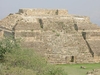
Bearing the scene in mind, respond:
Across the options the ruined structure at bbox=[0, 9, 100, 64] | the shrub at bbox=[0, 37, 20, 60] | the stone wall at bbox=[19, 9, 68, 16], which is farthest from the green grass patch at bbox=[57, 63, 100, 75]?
the stone wall at bbox=[19, 9, 68, 16]

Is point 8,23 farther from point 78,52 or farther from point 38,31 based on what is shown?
point 78,52

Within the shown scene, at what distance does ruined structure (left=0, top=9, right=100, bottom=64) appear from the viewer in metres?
26.3

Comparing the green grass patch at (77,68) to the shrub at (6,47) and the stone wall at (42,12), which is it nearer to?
the shrub at (6,47)

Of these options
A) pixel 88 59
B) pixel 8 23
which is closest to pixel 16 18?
pixel 8 23

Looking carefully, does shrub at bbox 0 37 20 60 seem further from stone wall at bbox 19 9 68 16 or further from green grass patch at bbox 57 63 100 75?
stone wall at bbox 19 9 68 16

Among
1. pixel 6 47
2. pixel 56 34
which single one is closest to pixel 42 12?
pixel 56 34

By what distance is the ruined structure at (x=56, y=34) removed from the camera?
86.3 feet

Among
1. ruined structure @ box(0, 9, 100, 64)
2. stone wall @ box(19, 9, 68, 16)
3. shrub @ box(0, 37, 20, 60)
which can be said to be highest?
stone wall @ box(19, 9, 68, 16)

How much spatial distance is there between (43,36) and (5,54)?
9057 millimetres

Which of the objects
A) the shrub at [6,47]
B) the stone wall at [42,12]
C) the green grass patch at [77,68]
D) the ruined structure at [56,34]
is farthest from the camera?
the stone wall at [42,12]

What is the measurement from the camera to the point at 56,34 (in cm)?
2819

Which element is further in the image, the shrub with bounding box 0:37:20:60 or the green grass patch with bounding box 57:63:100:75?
the green grass patch with bounding box 57:63:100:75

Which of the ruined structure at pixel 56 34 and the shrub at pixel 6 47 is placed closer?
the shrub at pixel 6 47

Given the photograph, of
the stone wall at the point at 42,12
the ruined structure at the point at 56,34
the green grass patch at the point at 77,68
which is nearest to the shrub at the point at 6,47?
the green grass patch at the point at 77,68
